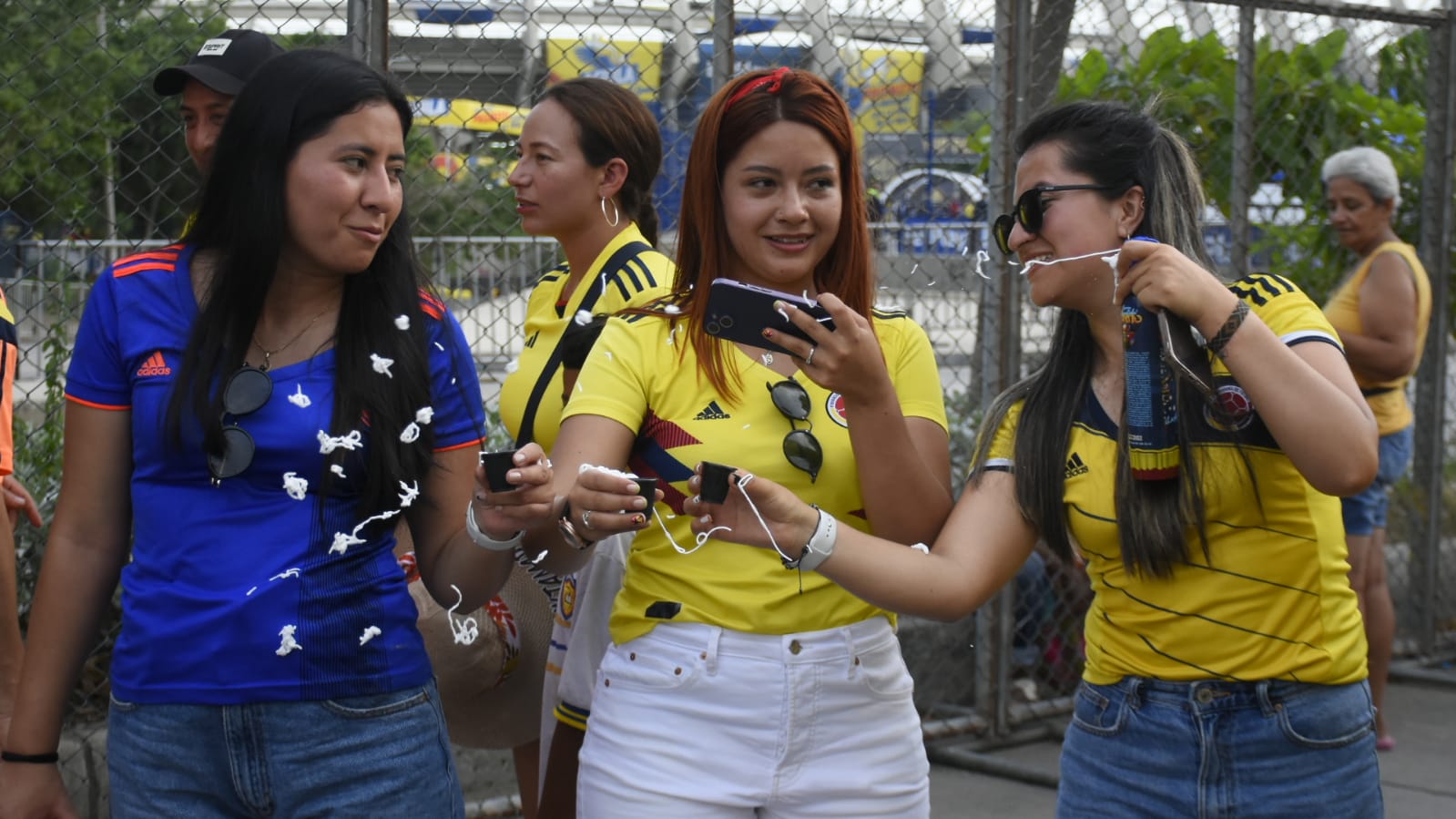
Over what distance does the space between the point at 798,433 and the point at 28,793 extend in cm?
Result: 130

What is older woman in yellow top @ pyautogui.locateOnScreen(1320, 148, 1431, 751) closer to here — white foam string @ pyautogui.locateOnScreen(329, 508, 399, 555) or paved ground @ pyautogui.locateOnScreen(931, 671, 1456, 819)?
paved ground @ pyautogui.locateOnScreen(931, 671, 1456, 819)

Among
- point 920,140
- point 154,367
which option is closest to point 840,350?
point 154,367

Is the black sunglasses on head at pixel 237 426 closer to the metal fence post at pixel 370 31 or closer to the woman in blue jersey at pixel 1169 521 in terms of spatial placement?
the woman in blue jersey at pixel 1169 521

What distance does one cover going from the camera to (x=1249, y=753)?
2.39m

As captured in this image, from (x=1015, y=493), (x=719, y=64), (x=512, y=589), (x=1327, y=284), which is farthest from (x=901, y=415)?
(x=1327, y=284)

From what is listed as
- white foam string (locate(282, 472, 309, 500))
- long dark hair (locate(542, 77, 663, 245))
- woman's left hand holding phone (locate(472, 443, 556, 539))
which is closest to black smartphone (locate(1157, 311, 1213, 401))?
woman's left hand holding phone (locate(472, 443, 556, 539))

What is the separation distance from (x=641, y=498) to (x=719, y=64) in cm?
271

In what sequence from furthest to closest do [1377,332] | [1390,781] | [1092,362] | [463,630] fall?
1. [1377,332]
2. [1390,781]
3. [463,630]
4. [1092,362]

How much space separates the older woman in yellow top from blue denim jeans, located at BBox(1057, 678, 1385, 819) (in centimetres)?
323

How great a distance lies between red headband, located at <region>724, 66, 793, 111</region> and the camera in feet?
8.16

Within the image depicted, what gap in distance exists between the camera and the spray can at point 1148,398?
2.33 meters

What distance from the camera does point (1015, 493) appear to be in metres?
2.59

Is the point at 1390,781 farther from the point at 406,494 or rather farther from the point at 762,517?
the point at 406,494

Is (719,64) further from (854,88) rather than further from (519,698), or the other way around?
(519,698)
